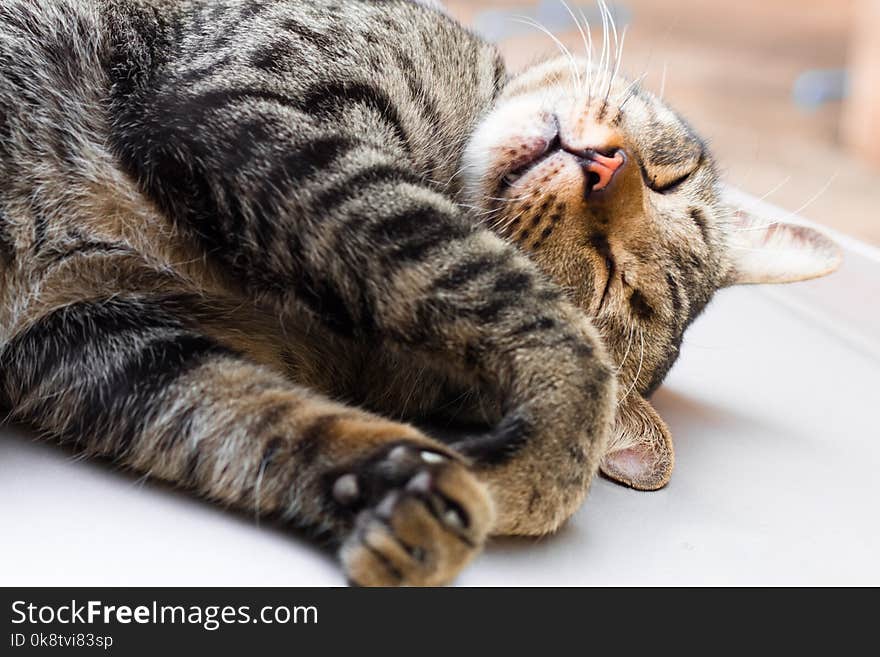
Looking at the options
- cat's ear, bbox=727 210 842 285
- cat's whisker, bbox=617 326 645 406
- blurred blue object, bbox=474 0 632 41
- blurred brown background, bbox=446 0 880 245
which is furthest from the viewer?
blurred blue object, bbox=474 0 632 41

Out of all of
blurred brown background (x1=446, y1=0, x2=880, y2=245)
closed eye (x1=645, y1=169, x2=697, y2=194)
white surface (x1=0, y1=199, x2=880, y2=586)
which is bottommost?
blurred brown background (x1=446, y1=0, x2=880, y2=245)

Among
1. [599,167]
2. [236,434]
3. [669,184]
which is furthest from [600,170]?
[236,434]

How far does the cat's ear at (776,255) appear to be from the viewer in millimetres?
1563

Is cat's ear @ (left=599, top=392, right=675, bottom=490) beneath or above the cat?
beneath

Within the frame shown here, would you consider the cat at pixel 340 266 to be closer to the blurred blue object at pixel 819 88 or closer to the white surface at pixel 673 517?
the white surface at pixel 673 517

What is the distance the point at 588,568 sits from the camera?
42.1 inches

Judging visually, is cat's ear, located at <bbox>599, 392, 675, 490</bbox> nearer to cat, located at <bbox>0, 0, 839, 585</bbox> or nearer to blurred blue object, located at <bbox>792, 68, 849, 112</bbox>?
cat, located at <bbox>0, 0, 839, 585</bbox>

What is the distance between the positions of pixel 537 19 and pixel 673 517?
4075 millimetres

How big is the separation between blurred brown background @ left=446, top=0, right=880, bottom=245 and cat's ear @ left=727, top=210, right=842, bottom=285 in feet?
2.28

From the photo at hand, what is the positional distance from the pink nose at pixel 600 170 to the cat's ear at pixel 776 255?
0.31 m

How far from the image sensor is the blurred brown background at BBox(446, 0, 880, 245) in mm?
3258

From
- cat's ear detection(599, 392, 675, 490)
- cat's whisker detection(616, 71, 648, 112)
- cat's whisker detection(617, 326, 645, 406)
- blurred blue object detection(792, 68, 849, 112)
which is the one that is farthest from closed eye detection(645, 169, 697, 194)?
blurred blue object detection(792, 68, 849, 112)

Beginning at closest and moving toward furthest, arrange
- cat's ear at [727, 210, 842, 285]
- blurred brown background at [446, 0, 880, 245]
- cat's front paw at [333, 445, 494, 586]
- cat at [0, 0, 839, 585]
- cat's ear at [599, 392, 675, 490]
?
cat's front paw at [333, 445, 494, 586], cat at [0, 0, 839, 585], cat's ear at [599, 392, 675, 490], cat's ear at [727, 210, 842, 285], blurred brown background at [446, 0, 880, 245]

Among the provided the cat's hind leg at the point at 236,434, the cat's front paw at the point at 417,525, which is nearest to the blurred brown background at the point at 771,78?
the cat's hind leg at the point at 236,434
